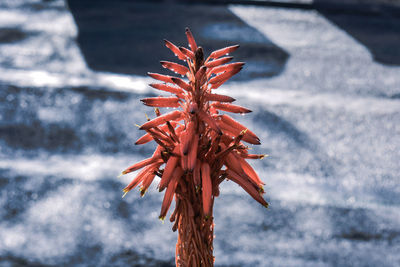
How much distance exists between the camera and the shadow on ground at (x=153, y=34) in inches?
141

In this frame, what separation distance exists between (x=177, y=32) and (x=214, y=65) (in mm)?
3130

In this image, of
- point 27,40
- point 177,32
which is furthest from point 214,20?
point 27,40

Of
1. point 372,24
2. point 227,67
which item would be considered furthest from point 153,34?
point 227,67

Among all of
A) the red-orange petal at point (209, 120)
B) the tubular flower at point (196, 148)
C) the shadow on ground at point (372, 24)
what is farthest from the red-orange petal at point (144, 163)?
the shadow on ground at point (372, 24)

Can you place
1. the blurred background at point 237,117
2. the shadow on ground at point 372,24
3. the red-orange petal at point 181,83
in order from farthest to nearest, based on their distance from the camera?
the shadow on ground at point 372,24 < the blurred background at point 237,117 < the red-orange petal at point 181,83

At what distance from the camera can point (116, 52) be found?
3717mm

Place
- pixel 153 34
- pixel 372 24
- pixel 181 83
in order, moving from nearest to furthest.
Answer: pixel 181 83
pixel 153 34
pixel 372 24

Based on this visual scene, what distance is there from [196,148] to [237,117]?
218cm

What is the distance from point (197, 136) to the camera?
92cm

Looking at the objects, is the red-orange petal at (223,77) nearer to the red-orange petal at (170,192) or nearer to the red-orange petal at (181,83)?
the red-orange petal at (181,83)

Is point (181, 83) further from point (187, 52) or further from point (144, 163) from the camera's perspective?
point (144, 163)

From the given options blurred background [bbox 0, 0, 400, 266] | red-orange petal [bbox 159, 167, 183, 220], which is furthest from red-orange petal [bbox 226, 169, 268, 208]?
blurred background [bbox 0, 0, 400, 266]

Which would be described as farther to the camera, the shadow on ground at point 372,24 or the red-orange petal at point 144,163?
the shadow on ground at point 372,24

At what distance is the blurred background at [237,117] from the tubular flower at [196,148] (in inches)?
46.0
